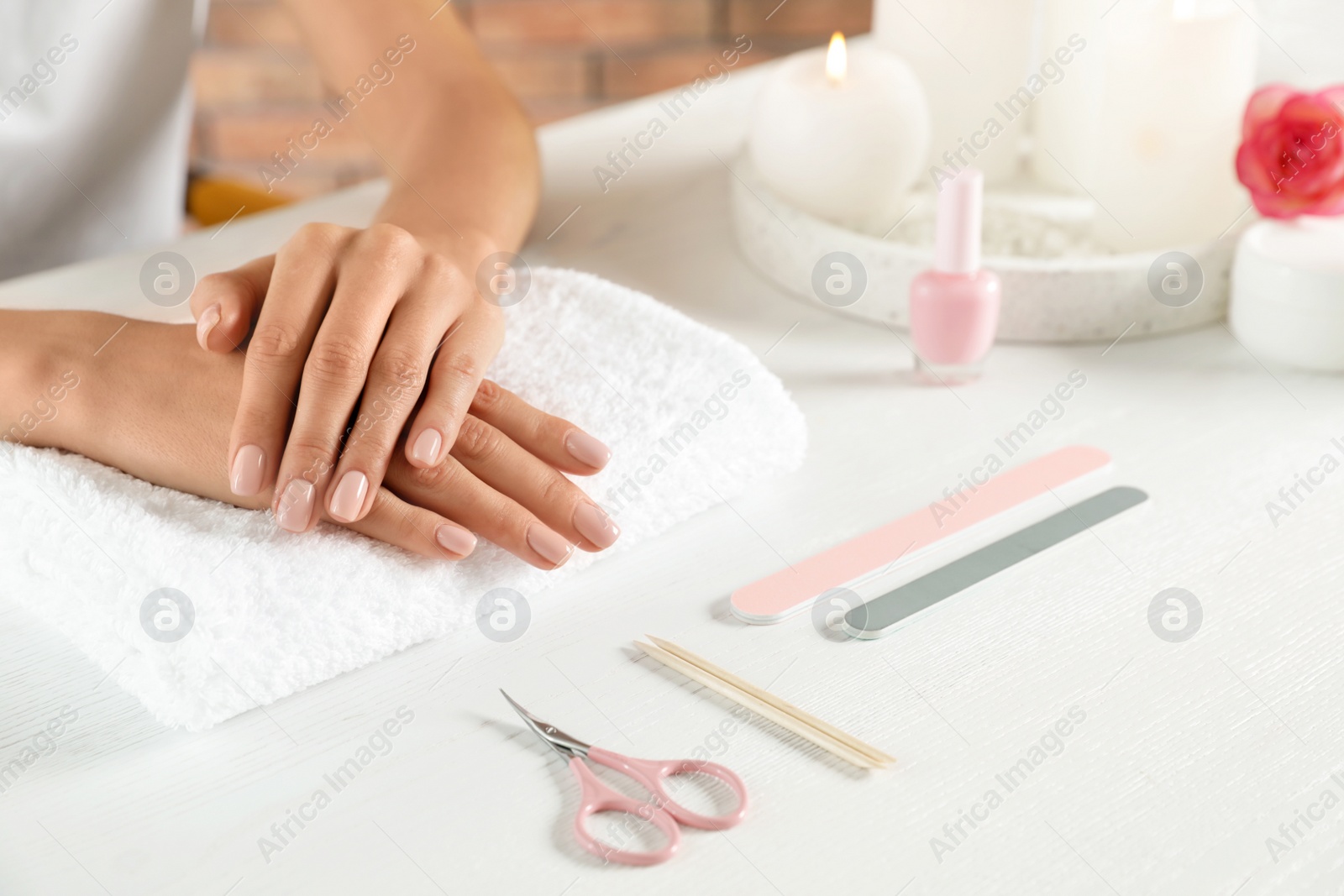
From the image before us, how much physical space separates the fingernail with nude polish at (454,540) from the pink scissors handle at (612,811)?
10 centimetres

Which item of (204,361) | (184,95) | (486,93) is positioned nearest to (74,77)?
(184,95)

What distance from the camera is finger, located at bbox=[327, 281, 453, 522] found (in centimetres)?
47

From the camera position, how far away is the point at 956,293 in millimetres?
615

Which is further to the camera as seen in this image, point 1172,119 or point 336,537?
point 1172,119

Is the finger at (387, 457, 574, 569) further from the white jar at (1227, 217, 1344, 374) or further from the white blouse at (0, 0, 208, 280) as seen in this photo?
the white blouse at (0, 0, 208, 280)

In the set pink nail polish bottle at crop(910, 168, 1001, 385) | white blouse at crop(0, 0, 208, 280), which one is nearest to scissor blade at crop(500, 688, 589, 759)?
pink nail polish bottle at crop(910, 168, 1001, 385)

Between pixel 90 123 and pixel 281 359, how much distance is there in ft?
1.79

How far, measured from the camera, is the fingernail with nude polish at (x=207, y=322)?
506 mm

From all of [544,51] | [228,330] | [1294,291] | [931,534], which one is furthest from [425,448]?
[544,51]

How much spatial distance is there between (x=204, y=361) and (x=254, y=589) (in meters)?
0.15

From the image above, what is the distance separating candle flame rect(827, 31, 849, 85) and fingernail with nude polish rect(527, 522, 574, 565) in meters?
0.36

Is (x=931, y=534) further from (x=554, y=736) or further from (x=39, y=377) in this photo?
(x=39, y=377)

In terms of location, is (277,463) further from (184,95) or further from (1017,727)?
(184,95)

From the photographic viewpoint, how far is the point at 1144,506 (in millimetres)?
527
